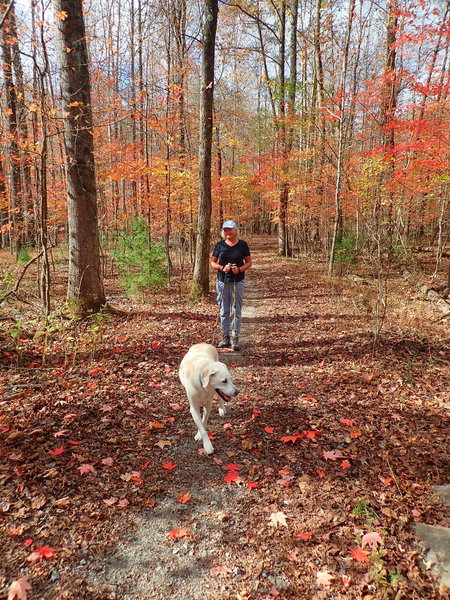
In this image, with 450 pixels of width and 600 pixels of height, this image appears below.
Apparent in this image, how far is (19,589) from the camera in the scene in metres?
1.93

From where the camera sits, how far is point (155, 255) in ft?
29.2

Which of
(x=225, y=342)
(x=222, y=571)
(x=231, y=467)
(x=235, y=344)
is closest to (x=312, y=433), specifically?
(x=231, y=467)

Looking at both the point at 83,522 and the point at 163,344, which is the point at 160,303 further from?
the point at 83,522

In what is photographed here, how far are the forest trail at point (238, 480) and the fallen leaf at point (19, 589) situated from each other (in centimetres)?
8

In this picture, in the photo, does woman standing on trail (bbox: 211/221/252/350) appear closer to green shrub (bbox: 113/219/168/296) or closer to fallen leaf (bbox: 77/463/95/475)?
fallen leaf (bbox: 77/463/95/475)

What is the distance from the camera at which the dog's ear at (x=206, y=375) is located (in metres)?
3.06

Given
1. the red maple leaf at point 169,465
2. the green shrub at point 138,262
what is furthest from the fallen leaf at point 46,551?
the green shrub at point 138,262

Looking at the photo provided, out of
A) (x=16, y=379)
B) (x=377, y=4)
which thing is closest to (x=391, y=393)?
(x=16, y=379)

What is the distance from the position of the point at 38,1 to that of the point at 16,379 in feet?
21.1

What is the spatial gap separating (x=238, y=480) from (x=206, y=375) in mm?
1002

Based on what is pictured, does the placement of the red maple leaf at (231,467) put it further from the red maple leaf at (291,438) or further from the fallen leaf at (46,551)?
the fallen leaf at (46,551)

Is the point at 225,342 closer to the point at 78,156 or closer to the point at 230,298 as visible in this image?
the point at 230,298

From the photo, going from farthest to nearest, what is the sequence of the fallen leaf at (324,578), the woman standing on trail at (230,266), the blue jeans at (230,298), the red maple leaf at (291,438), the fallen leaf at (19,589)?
the blue jeans at (230,298) < the woman standing on trail at (230,266) < the red maple leaf at (291,438) < the fallen leaf at (324,578) < the fallen leaf at (19,589)

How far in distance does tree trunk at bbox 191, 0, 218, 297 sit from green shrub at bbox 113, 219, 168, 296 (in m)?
1.15
